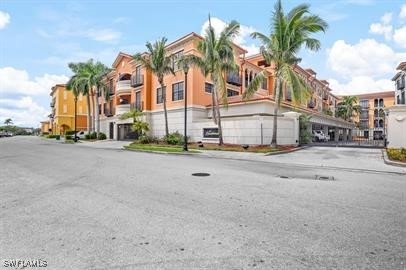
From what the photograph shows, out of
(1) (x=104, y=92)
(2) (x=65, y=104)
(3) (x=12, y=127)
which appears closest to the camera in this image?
(1) (x=104, y=92)

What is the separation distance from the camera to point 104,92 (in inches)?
1764

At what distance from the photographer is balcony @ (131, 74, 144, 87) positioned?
3710 cm

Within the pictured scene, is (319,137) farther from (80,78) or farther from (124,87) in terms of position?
(80,78)

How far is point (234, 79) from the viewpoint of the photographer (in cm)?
3503

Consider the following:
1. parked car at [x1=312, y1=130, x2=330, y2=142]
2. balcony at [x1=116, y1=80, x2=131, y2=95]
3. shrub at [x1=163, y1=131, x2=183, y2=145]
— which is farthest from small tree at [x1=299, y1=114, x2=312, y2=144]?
balcony at [x1=116, y1=80, x2=131, y2=95]

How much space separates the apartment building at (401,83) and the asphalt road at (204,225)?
45.7m

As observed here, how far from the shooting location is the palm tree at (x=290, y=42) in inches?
763

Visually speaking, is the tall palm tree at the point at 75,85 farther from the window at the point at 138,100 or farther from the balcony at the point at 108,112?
the window at the point at 138,100

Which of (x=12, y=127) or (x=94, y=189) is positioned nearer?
(x=94, y=189)

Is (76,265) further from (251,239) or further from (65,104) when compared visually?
(65,104)

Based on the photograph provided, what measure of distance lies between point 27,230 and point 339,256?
5080 millimetres

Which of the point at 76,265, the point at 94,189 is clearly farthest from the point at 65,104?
the point at 76,265

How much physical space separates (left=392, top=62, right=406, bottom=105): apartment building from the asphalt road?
45.7m

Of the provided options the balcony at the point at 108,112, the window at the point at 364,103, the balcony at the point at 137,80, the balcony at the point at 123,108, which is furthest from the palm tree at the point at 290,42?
the window at the point at 364,103
